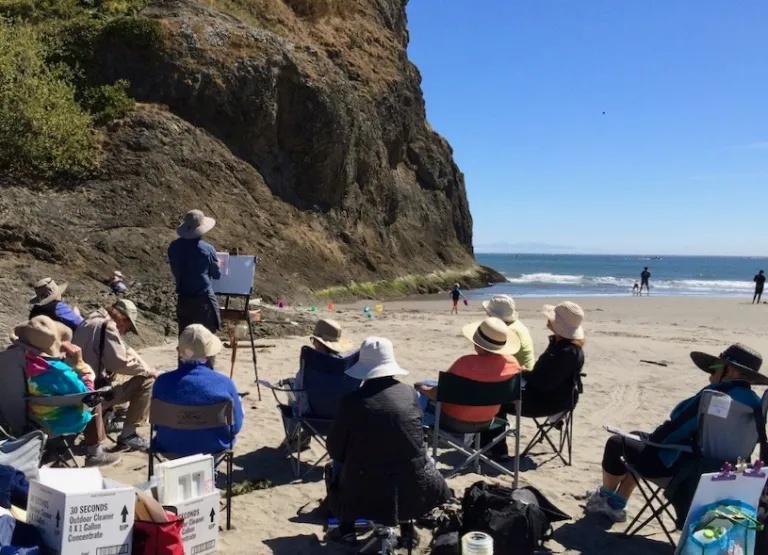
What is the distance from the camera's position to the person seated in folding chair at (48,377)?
4598mm

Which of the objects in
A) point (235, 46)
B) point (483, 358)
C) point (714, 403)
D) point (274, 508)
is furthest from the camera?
point (235, 46)

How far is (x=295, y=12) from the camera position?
29672 millimetres

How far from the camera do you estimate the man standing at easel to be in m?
6.70

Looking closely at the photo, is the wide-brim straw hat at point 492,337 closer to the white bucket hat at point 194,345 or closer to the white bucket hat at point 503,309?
the white bucket hat at point 503,309

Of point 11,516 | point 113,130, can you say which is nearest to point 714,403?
point 11,516

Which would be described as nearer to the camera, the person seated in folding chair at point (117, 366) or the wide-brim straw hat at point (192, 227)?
the person seated in folding chair at point (117, 366)

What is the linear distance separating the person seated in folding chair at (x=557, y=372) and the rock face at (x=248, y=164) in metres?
7.46

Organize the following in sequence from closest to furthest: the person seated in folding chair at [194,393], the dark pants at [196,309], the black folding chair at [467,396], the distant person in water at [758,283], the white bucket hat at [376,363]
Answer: the white bucket hat at [376,363] → the person seated in folding chair at [194,393] → the black folding chair at [467,396] → the dark pants at [196,309] → the distant person in water at [758,283]

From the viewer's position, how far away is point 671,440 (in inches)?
168

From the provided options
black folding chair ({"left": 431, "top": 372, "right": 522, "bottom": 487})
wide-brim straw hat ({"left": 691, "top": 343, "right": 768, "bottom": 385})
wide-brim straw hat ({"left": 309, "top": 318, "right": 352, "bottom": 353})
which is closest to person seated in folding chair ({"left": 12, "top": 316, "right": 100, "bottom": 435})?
wide-brim straw hat ({"left": 309, "top": 318, "right": 352, "bottom": 353})

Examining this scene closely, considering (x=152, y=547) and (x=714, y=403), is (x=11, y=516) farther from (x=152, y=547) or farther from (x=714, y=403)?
(x=714, y=403)

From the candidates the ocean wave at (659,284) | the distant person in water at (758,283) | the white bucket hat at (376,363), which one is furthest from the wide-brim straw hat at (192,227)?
the ocean wave at (659,284)

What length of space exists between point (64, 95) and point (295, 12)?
12.9 metres

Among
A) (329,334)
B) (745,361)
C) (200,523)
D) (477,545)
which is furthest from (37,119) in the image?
(745,361)
